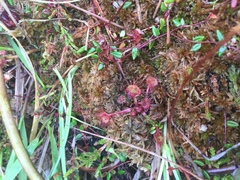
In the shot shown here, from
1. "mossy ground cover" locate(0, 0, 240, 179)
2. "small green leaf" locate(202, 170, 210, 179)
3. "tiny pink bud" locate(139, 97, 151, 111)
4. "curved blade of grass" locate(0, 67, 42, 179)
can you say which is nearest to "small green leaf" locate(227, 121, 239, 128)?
"mossy ground cover" locate(0, 0, 240, 179)


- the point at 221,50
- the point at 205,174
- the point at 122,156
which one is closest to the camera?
the point at 221,50

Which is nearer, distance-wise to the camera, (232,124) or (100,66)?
(232,124)

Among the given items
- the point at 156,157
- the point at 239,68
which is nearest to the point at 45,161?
the point at 156,157

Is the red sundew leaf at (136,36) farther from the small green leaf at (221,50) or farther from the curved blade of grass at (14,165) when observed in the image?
the curved blade of grass at (14,165)

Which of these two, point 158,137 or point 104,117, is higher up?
point 104,117

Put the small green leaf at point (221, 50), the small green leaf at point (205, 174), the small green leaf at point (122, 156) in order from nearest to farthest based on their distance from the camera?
the small green leaf at point (221, 50) → the small green leaf at point (205, 174) → the small green leaf at point (122, 156)

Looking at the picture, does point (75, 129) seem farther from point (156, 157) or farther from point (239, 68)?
point (239, 68)

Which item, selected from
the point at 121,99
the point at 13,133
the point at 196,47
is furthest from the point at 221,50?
the point at 13,133

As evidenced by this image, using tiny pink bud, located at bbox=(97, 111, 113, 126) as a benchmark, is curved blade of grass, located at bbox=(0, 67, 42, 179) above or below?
above

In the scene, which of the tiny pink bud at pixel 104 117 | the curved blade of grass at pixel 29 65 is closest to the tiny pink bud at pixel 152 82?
the tiny pink bud at pixel 104 117

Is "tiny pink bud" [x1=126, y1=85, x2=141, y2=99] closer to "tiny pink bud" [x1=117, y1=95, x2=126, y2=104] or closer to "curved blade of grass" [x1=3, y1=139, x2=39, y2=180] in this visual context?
"tiny pink bud" [x1=117, y1=95, x2=126, y2=104]

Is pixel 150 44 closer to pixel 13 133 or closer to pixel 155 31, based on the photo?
pixel 155 31
